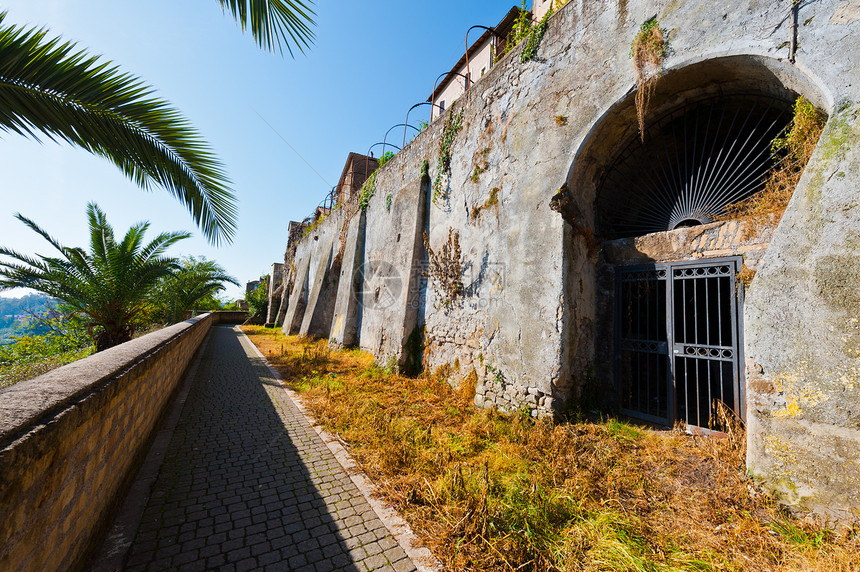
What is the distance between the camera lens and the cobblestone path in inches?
88.2

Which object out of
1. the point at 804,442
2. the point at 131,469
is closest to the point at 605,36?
the point at 804,442

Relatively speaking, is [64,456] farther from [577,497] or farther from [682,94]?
[682,94]

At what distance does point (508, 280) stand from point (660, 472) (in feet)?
9.32

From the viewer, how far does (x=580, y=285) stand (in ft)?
15.2

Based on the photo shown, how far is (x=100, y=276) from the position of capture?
269 inches

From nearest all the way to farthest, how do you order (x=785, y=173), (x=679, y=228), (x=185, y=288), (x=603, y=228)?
(x=785, y=173), (x=679, y=228), (x=603, y=228), (x=185, y=288)


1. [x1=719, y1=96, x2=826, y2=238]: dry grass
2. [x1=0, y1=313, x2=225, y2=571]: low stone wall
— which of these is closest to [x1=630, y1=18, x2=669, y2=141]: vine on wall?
[x1=719, y1=96, x2=826, y2=238]: dry grass

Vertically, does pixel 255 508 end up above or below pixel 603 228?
below

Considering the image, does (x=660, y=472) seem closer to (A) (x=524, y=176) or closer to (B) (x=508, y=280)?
(B) (x=508, y=280)

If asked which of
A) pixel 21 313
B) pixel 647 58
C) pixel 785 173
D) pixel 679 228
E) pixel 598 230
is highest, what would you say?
pixel 647 58

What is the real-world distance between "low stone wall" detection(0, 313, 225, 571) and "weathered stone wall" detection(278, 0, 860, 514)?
4.13 meters

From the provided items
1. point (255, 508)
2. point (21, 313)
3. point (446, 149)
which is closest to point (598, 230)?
point (446, 149)

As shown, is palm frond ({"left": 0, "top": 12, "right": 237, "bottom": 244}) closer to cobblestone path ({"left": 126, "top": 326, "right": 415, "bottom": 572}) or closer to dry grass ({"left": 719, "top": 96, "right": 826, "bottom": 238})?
cobblestone path ({"left": 126, "top": 326, "right": 415, "bottom": 572})

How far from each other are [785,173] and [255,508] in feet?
19.0
